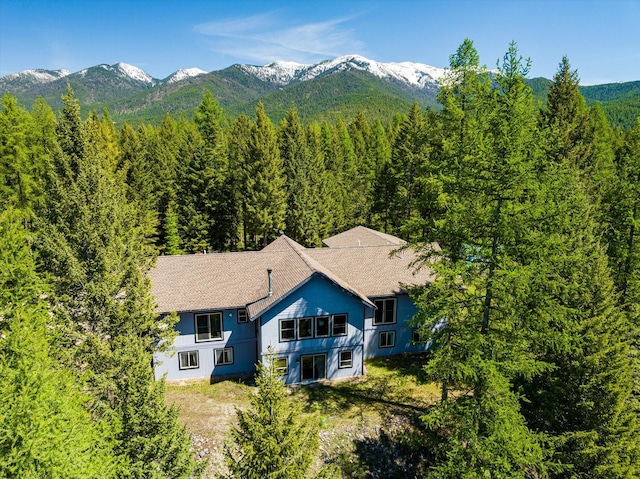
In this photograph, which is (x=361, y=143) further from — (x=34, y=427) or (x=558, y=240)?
(x=34, y=427)

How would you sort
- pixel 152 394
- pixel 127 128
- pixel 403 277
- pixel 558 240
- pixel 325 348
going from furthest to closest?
pixel 127 128
pixel 403 277
pixel 325 348
pixel 558 240
pixel 152 394

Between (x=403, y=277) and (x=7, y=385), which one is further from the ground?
(x=7, y=385)

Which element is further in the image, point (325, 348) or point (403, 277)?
point (403, 277)

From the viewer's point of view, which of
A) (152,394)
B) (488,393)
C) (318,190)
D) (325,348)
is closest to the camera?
(152,394)

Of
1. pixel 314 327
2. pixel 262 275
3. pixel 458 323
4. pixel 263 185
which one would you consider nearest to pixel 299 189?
pixel 263 185

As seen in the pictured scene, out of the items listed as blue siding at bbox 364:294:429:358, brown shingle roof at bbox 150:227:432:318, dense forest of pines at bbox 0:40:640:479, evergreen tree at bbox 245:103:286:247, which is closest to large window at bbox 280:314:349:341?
brown shingle roof at bbox 150:227:432:318

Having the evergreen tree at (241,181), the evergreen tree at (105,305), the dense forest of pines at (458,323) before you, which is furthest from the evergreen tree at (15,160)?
the evergreen tree at (105,305)

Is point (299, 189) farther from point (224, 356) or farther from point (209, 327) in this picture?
point (224, 356)

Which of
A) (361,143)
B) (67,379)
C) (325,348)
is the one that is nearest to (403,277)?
(325,348)
